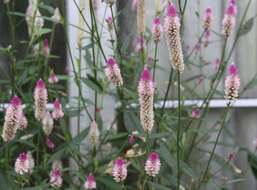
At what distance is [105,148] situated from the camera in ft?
11.0

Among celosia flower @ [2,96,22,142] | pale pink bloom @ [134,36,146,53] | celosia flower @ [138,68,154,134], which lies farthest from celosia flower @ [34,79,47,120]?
pale pink bloom @ [134,36,146,53]

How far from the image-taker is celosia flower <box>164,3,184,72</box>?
6.15ft

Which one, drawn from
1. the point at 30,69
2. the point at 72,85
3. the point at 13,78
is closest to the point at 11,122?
the point at 13,78

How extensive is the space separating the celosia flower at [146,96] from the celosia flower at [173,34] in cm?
9

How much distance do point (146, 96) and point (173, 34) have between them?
0.66 feet

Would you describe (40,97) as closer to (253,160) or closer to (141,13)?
(141,13)

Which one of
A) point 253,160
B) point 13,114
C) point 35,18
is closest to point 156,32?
point 13,114

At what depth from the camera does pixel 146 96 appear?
6.21ft

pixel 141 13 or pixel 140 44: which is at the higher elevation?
pixel 141 13

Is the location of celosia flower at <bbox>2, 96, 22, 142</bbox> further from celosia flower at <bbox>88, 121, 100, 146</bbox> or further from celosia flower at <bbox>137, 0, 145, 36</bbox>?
celosia flower at <bbox>137, 0, 145, 36</bbox>

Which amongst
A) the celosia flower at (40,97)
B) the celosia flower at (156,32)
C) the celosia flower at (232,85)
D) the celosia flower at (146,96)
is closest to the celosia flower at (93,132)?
the celosia flower at (40,97)

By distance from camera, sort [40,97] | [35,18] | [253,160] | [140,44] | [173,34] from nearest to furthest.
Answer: [173,34], [40,97], [35,18], [140,44], [253,160]

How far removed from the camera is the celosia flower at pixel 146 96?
1883 millimetres

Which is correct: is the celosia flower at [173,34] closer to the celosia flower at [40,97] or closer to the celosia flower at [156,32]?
the celosia flower at [156,32]
